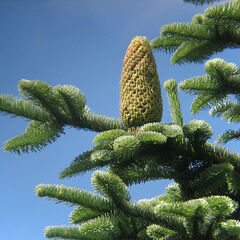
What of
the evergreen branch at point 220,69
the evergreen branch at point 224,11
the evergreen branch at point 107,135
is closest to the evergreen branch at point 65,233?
the evergreen branch at point 107,135

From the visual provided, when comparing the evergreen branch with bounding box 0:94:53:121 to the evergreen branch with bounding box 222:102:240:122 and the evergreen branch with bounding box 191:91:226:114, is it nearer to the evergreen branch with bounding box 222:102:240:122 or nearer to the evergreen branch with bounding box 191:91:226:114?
the evergreen branch with bounding box 191:91:226:114

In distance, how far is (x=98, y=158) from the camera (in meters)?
1.82

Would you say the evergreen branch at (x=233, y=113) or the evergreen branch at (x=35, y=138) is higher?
the evergreen branch at (x=233, y=113)

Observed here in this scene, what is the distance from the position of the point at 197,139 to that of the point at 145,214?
551 mm

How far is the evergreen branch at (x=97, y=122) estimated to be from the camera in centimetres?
204

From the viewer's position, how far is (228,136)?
2576mm

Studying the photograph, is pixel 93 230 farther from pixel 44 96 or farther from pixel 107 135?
pixel 44 96

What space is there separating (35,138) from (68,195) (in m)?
0.40

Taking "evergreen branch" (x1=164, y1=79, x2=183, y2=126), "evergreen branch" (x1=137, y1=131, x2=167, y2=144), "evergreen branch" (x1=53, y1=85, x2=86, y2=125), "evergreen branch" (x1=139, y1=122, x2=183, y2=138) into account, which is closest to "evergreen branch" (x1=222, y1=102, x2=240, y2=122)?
"evergreen branch" (x1=164, y1=79, x2=183, y2=126)

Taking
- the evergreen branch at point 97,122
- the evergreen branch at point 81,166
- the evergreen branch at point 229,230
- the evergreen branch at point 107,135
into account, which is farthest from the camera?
the evergreen branch at point 97,122

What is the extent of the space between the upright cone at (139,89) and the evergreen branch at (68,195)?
0.53 m

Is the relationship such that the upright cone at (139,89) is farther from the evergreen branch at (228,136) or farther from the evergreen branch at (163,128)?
the evergreen branch at (228,136)

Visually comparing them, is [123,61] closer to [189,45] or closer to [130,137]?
[130,137]

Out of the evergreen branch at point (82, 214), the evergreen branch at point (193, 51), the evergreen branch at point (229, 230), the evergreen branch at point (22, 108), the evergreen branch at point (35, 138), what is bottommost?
the evergreen branch at point (229, 230)
